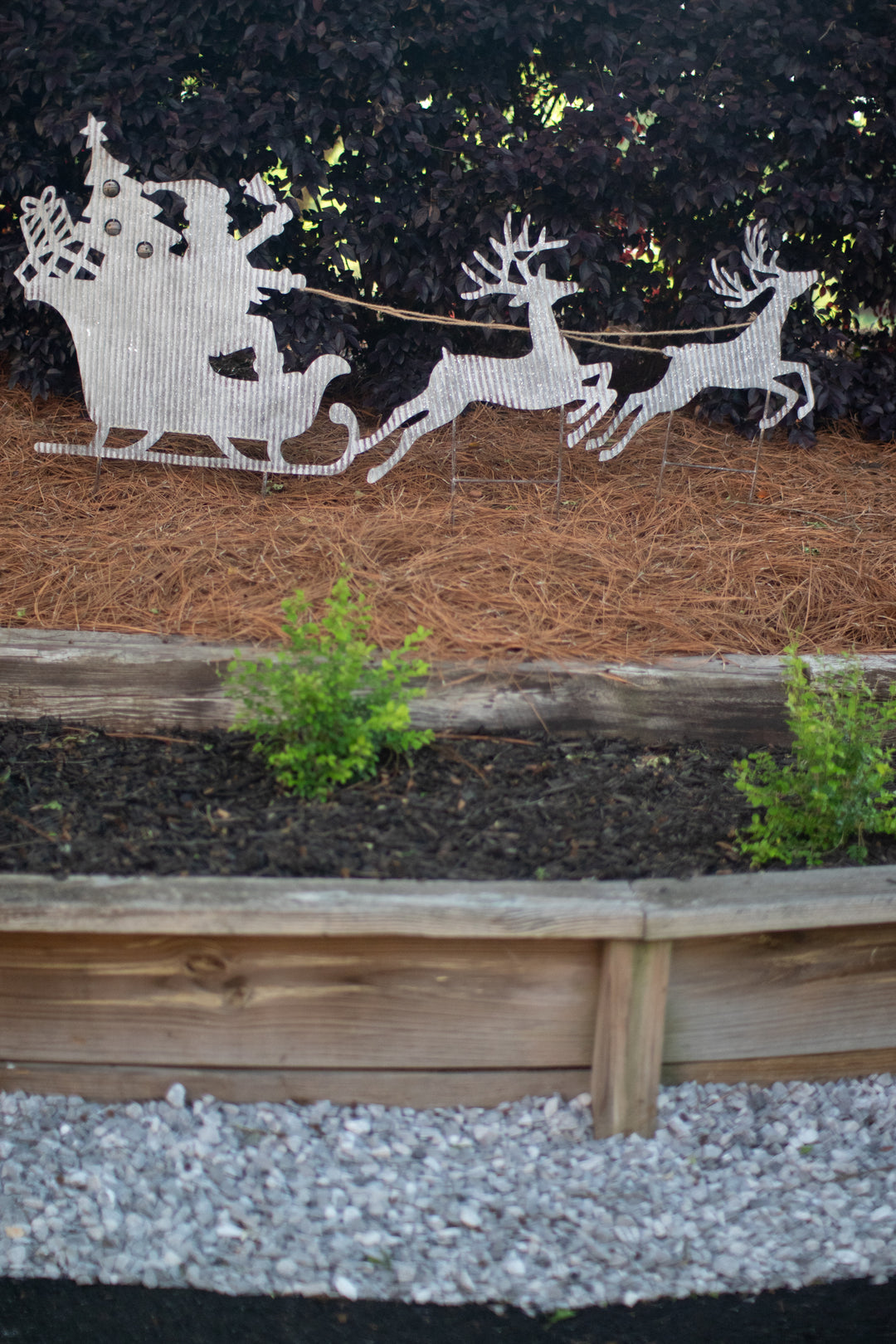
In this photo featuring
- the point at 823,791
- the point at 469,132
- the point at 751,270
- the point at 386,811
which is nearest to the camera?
the point at 823,791

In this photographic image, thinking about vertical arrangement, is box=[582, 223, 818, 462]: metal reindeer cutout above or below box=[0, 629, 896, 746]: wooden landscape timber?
above

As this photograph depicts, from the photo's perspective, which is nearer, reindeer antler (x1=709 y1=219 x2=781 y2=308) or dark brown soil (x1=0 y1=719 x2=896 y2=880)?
dark brown soil (x1=0 y1=719 x2=896 y2=880)

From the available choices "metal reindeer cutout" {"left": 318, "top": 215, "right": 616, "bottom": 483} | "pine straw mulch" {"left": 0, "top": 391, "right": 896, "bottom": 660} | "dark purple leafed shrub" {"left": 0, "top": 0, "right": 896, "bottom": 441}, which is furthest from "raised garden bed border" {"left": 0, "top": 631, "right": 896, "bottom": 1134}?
"dark purple leafed shrub" {"left": 0, "top": 0, "right": 896, "bottom": 441}

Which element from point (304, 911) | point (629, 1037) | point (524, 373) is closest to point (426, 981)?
point (304, 911)

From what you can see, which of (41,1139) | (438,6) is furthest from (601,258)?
(41,1139)

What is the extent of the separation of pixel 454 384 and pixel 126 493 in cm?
127

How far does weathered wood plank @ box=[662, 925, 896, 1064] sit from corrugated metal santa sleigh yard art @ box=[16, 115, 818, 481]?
2.08 metres

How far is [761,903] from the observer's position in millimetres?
2055

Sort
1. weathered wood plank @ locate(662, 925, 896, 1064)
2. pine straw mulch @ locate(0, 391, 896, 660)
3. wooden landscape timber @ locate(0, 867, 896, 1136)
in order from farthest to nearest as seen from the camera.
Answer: pine straw mulch @ locate(0, 391, 896, 660) → weathered wood plank @ locate(662, 925, 896, 1064) → wooden landscape timber @ locate(0, 867, 896, 1136)

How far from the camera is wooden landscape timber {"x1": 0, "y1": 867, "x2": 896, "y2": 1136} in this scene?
2.00m

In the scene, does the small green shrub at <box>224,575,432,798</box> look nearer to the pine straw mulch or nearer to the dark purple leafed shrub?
the pine straw mulch

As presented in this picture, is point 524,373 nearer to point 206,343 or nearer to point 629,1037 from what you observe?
point 206,343

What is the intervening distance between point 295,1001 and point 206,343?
2.48 m

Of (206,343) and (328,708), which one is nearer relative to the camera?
(328,708)
